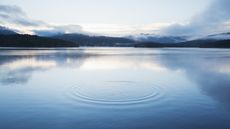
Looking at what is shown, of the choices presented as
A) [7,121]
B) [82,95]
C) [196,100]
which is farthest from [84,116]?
[196,100]

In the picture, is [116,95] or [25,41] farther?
[25,41]

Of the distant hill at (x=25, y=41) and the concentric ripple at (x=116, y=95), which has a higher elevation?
the distant hill at (x=25, y=41)

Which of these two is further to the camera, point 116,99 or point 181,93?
point 181,93

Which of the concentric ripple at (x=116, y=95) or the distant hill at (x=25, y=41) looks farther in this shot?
the distant hill at (x=25, y=41)

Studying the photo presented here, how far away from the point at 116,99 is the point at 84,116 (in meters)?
2.37

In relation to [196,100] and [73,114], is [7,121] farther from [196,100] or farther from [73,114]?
[196,100]

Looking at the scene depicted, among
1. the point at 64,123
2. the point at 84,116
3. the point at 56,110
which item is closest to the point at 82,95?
the point at 56,110

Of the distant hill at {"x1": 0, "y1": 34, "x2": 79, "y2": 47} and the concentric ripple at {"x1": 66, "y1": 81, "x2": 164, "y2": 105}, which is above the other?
the distant hill at {"x1": 0, "y1": 34, "x2": 79, "y2": 47}

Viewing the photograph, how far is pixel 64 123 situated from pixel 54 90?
510cm

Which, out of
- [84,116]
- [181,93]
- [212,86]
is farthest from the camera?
[212,86]

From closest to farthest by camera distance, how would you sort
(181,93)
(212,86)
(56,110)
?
(56,110) < (181,93) < (212,86)

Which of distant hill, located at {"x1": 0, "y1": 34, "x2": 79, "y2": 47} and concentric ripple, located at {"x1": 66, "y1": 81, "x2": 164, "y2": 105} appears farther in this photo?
distant hill, located at {"x1": 0, "y1": 34, "x2": 79, "y2": 47}

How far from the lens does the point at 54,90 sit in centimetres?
1116

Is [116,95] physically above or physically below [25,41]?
below
